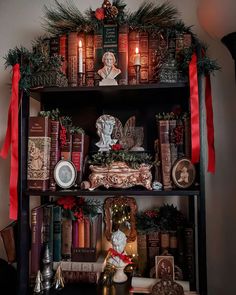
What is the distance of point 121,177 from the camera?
3.82 ft

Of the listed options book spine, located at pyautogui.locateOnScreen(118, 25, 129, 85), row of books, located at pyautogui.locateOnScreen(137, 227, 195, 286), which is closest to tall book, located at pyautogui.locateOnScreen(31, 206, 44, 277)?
row of books, located at pyautogui.locateOnScreen(137, 227, 195, 286)

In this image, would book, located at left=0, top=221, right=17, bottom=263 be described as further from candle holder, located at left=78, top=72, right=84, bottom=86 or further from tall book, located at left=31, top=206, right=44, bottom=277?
candle holder, located at left=78, top=72, right=84, bottom=86

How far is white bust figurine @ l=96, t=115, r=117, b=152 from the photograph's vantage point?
1275 mm

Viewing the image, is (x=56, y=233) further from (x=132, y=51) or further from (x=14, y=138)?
(x=132, y=51)

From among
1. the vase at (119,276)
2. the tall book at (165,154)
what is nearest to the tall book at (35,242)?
the vase at (119,276)

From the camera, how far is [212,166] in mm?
1188

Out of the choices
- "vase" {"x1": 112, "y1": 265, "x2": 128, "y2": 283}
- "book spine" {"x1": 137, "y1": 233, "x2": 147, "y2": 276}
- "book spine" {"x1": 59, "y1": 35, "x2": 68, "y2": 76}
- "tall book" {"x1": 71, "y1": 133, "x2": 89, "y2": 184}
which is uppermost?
"book spine" {"x1": 59, "y1": 35, "x2": 68, "y2": 76}

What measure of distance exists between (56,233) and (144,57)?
88cm

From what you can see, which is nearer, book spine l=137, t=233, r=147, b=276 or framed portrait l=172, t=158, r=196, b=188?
framed portrait l=172, t=158, r=196, b=188

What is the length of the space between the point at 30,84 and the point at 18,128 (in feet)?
0.62

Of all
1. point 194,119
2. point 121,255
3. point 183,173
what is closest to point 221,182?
point 183,173

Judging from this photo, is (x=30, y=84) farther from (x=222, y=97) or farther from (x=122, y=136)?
(x=222, y=97)

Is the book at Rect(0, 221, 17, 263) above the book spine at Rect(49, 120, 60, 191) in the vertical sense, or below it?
below

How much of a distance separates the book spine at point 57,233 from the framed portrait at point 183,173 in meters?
0.55
